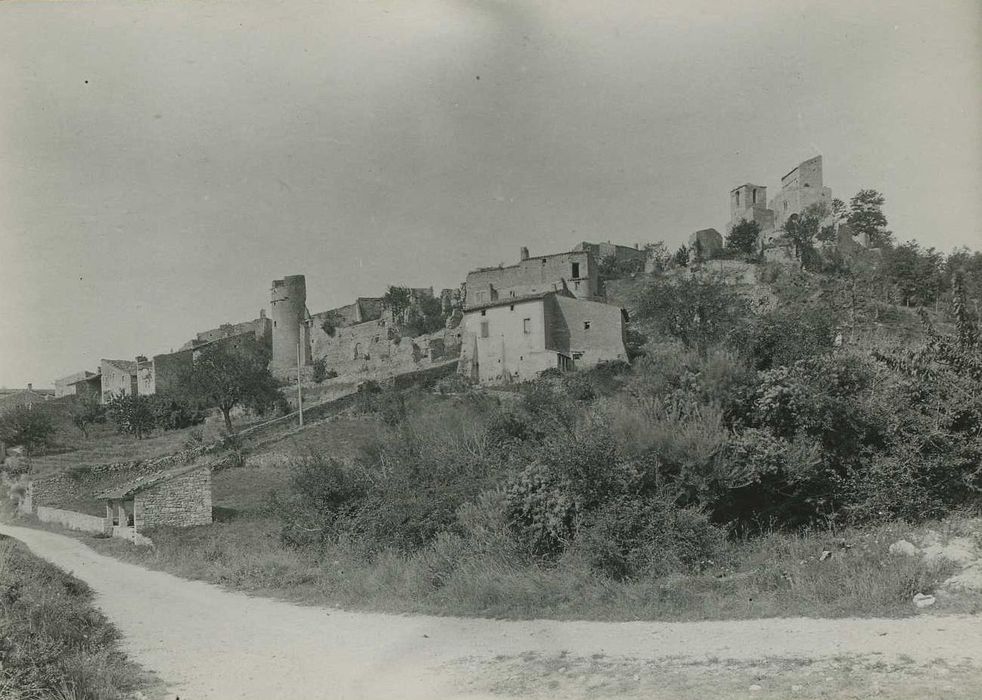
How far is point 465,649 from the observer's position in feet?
23.6

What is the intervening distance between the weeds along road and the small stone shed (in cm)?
1176

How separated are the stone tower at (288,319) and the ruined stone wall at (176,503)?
5064 cm

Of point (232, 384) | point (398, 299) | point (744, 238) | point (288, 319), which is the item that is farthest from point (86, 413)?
point (744, 238)

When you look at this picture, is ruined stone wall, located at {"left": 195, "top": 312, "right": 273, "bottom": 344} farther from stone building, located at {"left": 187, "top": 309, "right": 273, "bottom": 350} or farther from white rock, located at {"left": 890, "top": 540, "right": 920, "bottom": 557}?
white rock, located at {"left": 890, "top": 540, "right": 920, "bottom": 557}

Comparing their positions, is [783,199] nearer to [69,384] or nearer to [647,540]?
[647,540]

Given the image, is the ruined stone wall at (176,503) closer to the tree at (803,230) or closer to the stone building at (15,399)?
the stone building at (15,399)

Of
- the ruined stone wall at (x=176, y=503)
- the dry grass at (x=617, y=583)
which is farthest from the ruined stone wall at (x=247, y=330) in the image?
the dry grass at (x=617, y=583)

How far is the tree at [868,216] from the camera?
6052 cm

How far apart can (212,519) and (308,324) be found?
52230mm

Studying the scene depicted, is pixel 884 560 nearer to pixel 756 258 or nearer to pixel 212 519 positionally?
pixel 212 519

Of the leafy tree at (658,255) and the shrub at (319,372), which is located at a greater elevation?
the leafy tree at (658,255)

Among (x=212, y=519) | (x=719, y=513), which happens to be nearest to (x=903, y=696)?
(x=719, y=513)

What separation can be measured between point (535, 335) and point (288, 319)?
121ft

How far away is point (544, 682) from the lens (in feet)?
19.9
